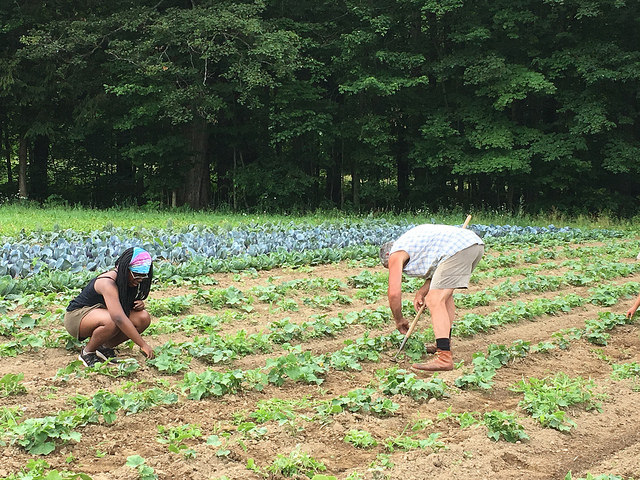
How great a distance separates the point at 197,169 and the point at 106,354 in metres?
20.6

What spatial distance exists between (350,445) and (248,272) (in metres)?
5.90

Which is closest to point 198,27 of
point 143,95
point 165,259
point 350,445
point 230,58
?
point 230,58

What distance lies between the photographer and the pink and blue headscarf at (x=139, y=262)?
557 centimetres

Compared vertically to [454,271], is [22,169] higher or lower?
higher

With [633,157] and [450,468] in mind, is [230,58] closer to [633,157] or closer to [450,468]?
[633,157]

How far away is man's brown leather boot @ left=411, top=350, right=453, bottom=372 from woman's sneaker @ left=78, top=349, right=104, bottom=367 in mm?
2781

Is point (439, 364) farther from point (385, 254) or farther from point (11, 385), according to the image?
point (11, 385)

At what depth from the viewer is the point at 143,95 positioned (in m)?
23.8

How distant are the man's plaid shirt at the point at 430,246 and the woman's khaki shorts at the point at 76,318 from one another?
2.74 metres

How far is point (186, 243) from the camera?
11.1 m

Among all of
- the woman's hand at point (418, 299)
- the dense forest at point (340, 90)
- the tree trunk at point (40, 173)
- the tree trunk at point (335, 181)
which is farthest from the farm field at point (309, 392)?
the tree trunk at point (40, 173)

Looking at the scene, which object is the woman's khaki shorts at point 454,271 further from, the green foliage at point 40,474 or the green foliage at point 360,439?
the green foliage at point 40,474

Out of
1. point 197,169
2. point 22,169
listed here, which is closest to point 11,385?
point 197,169

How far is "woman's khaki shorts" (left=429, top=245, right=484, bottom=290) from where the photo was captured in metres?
6.14
